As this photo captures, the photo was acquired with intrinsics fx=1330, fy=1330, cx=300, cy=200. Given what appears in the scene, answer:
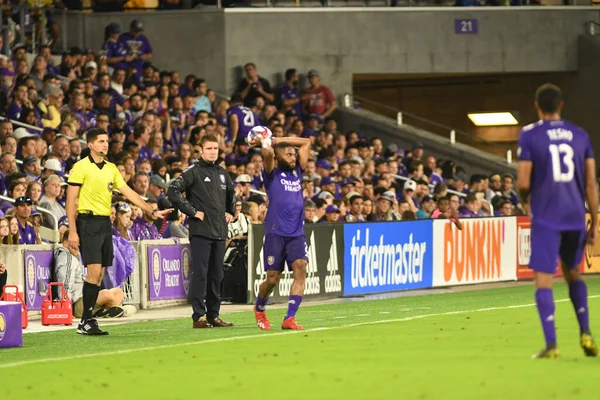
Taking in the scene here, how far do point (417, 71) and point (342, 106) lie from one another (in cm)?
240

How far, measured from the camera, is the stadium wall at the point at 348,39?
3238 cm

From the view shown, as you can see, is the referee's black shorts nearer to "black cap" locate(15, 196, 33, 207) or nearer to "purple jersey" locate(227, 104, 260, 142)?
"black cap" locate(15, 196, 33, 207)

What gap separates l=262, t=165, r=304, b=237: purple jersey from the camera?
14.8m

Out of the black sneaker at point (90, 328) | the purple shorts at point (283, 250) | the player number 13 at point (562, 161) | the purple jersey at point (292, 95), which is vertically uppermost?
the purple jersey at point (292, 95)

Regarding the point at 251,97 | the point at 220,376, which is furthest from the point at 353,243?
the point at 220,376

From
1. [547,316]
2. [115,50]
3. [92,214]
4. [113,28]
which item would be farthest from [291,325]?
[113,28]

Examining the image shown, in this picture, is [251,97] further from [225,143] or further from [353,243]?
[353,243]

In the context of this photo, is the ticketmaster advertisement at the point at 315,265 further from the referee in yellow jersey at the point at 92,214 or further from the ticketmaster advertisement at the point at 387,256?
the referee in yellow jersey at the point at 92,214

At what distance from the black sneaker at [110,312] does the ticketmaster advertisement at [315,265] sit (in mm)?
3047

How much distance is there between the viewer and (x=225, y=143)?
26828 millimetres

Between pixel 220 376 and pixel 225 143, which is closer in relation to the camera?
pixel 220 376

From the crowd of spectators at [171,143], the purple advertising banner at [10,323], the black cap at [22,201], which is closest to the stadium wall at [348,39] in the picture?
the crowd of spectators at [171,143]

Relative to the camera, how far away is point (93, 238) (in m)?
14.5

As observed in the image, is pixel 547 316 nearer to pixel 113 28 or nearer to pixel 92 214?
pixel 92 214
